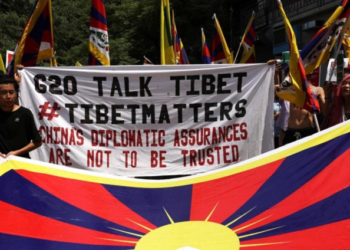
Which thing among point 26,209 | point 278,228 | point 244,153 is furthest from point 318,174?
point 244,153

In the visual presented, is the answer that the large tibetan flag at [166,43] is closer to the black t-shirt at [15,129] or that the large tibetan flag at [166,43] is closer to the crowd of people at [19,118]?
the crowd of people at [19,118]

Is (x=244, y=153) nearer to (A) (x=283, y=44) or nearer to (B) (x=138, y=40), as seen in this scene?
(A) (x=283, y=44)

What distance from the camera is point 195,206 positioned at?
3.71 meters

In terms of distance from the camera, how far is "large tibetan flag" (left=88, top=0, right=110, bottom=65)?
25.3 feet

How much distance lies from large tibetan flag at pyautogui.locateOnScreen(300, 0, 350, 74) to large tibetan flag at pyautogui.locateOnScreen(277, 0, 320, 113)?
0.28 metres

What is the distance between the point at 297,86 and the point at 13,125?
2.86 meters

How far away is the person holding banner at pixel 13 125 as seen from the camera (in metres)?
4.85

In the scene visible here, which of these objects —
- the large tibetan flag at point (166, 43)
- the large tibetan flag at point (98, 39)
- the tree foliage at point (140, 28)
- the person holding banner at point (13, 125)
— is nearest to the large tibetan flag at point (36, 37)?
the large tibetan flag at point (98, 39)

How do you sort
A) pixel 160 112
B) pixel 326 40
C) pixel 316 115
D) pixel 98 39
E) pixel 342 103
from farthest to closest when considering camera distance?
pixel 98 39, pixel 316 115, pixel 160 112, pixel 326 40, pixel 342 103

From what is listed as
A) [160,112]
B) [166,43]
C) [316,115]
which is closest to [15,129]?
[160,112]

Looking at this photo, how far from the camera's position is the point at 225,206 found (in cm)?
366

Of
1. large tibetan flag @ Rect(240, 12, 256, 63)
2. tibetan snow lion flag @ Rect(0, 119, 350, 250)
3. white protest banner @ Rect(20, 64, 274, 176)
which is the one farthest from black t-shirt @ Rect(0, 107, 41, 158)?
large tibetan flag @ Rect(240, 12, 256, 63)

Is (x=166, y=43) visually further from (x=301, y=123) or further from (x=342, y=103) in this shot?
(x=342, y=103)

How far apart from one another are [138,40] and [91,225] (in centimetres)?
2861
